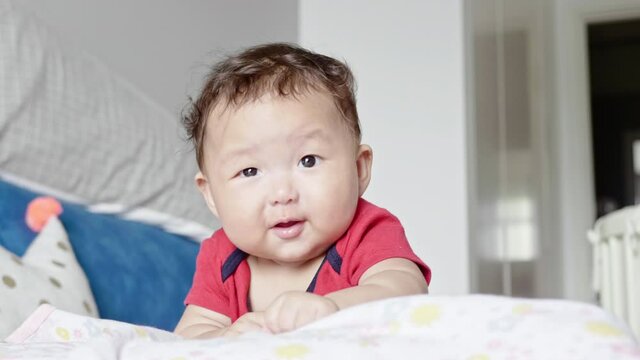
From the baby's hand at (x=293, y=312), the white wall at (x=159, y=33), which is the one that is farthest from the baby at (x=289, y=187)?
the white wall at (x=159, y=33)

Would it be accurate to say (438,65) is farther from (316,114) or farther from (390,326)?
(390,326)

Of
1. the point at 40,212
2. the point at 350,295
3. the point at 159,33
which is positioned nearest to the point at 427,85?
the point at 159,33

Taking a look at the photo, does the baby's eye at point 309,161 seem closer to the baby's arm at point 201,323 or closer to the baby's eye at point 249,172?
the baby's eye at point 249,172

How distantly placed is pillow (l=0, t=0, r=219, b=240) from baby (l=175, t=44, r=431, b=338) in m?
0.42

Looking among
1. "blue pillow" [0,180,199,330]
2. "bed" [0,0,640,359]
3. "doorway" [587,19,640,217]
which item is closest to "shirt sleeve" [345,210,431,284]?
"bed" [0,0,640,359]

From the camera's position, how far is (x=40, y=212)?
1.35m

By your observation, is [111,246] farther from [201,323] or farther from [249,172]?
[249,172]

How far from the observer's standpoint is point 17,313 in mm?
1112

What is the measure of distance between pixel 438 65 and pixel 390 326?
7.31ft

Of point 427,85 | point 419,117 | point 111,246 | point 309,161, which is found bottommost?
point 111,246

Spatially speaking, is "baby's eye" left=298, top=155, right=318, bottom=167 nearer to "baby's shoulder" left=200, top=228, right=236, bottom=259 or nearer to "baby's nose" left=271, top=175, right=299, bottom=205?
"baby's nose" left=271, top=175, right=299, bottom=205

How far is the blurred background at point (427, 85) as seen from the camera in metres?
2.12

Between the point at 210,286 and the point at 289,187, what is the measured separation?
23cm

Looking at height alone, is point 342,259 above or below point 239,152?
below
